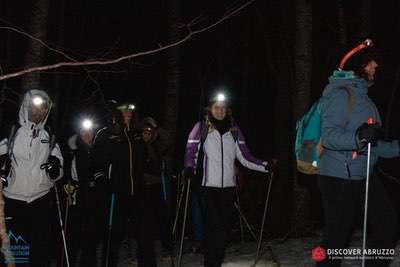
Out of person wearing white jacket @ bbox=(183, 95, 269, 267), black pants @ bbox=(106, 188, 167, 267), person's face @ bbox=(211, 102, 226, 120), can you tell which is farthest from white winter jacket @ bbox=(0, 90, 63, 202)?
person's face @ bbox=(211, 102, 226, 120)

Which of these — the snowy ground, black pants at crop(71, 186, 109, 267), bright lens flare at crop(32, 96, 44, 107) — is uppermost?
bright lens flare at crop(32, 96, 44, 107)

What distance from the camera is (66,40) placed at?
84.0 ft

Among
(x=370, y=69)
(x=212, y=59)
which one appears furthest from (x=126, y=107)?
(x=212, y=59)

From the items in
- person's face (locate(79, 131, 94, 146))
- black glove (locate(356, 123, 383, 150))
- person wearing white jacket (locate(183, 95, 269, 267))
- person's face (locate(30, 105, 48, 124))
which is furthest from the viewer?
person's face (locate(79, 131, 94, 146))

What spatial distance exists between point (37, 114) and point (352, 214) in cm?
392

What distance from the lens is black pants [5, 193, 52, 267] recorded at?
658 cm

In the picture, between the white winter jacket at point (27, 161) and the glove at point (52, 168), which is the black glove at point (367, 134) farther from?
the white winter jacket at point (27, 161)

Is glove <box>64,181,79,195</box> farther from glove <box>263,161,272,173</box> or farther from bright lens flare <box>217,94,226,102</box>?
glove <box>263,161,272,173</box>

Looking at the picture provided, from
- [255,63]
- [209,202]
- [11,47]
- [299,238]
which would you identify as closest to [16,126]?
[209,202]

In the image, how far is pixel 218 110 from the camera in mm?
7145

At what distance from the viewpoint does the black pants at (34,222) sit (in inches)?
259

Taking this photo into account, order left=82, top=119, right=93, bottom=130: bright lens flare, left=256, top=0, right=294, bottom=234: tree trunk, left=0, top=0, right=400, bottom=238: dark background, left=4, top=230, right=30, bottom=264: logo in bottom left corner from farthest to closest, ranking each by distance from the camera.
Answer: left=0, top=0, right=400, bottom=238: dark background → left=256, top=0, right=294, bottom=234: tree trunk → left=82, top=119, right=93, bottom=130: bright lens flare → left=4, top=230, right=30, bottom=264: logo in bottom left corner

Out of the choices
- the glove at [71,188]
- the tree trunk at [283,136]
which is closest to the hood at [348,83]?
the glove at [71,188]

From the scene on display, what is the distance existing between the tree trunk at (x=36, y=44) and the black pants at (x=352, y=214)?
6049mm
